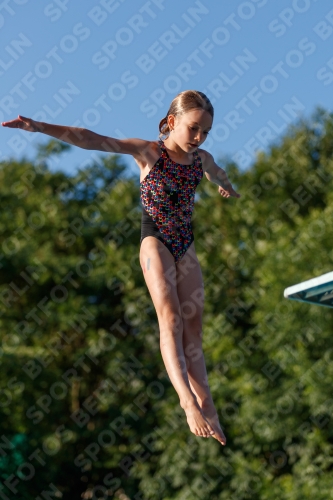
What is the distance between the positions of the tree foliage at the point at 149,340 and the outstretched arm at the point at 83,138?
10824 mm

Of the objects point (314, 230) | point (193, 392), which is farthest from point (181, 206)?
point (314, 230)

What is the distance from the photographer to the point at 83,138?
3881mm

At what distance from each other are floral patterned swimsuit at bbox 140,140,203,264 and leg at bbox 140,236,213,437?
0.06m

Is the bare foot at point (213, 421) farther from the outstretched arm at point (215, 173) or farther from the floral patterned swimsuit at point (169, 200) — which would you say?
the outstretched arm at point (215, 173)

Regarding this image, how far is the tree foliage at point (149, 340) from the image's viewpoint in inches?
594

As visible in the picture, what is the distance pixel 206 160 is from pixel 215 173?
0.11 metres

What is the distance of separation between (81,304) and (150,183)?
13781mm

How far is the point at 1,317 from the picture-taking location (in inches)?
685

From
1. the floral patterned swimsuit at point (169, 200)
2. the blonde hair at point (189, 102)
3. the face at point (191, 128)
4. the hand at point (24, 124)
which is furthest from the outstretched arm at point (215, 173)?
the hand at point (24, 124)

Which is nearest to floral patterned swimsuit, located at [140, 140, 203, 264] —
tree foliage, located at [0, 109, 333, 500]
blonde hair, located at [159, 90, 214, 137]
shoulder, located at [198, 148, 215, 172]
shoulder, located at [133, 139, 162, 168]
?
shoulder, located at [133, 139, 162, 168]

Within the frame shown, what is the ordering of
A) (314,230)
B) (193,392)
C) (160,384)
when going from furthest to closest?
(160,384)
(314,230)
(193,392)

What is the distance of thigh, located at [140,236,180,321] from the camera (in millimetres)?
4152

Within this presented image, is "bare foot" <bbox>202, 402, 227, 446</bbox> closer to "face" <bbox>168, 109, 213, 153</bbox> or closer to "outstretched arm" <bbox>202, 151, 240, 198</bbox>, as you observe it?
"outstretched arm" <bbox>202, 151, 240, 198</bbox>

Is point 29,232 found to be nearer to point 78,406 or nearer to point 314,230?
point 78,406
